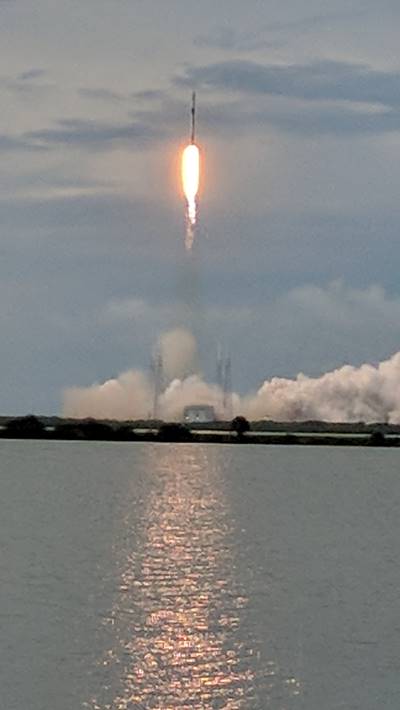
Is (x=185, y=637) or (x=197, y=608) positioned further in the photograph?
(x=197, y=608)

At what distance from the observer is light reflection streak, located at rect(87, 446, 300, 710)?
170ft

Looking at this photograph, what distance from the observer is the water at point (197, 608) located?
2093 inches

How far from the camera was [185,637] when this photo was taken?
6112 centimetres

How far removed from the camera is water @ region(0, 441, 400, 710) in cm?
5316

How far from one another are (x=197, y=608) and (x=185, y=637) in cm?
695

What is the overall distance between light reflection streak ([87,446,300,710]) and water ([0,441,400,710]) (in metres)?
0.09

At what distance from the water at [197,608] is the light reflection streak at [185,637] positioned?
3.4 inches

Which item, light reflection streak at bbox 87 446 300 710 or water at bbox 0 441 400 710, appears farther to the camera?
water at bbox 0 441 400 710

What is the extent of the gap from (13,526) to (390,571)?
30.1 meters

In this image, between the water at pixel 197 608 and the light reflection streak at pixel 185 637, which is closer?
the light reflection streak at pixel 185 637

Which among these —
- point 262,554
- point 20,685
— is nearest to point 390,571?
point 262,554

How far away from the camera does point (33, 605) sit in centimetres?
6888

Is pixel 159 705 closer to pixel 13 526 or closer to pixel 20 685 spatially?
pixel 20 685

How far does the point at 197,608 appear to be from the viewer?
68062 mm
